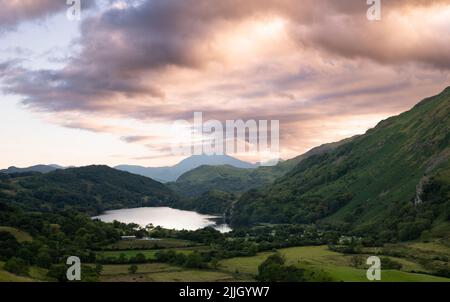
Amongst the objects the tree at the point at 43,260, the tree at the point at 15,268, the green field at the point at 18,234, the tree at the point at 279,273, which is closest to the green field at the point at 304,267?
the tree at the point at 15,268

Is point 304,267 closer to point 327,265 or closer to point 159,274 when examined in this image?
point 327,265

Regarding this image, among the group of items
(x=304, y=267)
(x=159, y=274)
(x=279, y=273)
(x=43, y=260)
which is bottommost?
(x=159, y=274)

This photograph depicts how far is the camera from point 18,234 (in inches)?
7554

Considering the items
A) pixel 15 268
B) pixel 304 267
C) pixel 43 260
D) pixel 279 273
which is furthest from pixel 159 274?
pixel 304 267

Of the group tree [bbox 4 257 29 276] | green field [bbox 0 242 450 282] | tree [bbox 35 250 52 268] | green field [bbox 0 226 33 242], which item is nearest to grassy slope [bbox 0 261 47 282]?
green field [bbox 0 242 450 282]

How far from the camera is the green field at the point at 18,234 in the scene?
7329 inches

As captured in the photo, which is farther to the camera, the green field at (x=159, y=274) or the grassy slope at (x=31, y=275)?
the green field at (x=159, y=274)

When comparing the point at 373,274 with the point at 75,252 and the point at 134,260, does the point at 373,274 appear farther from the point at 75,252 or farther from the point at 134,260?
the point at 75,252

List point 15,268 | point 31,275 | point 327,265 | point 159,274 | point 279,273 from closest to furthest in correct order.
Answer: point 15,268, point 31,275, point 279,273, point 159,274, point 327,265

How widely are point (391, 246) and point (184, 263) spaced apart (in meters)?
97.1

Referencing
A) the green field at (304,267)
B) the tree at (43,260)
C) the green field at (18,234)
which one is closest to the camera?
the green field at (304,267)

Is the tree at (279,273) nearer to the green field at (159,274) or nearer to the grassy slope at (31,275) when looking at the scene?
the green field at (159,274)
